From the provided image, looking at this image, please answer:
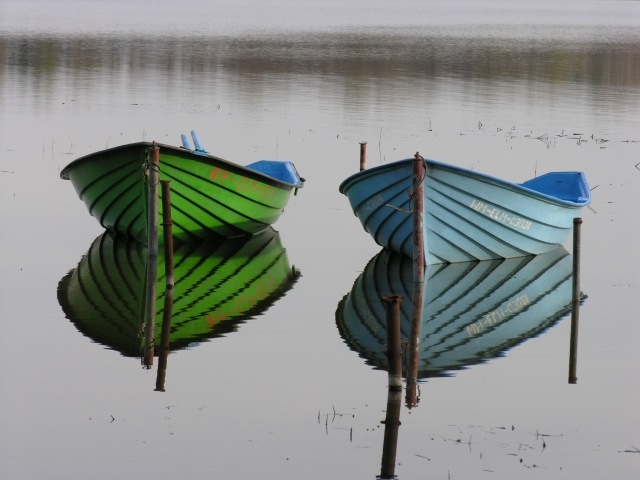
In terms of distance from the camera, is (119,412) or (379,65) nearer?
(119,412)

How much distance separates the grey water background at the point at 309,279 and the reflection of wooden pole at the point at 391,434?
8 centimetres

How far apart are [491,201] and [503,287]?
110 cm

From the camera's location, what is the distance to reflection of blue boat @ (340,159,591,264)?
1675 cm

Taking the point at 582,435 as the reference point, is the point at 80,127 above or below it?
above

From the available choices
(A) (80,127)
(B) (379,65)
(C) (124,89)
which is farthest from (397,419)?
(B) (379,65)

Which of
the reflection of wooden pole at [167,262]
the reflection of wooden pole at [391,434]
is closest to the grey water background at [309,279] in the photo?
the reflection of wooden pole at [391,434]

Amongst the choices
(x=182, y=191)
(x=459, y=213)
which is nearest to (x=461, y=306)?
(x=459, y=213)

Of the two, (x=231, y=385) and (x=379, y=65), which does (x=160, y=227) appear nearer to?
(x=231, y=385)

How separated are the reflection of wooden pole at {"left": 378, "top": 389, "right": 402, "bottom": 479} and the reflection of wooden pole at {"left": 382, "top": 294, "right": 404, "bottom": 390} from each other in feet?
0.88

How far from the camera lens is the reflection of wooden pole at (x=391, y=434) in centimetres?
1062

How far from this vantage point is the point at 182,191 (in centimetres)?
1784

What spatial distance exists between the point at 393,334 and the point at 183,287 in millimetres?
5850

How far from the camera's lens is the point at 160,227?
18.2m

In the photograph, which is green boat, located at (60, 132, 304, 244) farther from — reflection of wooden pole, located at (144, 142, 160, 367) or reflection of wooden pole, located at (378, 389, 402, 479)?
reflection of wooden pole, located at (378, 389, 402, 479)
